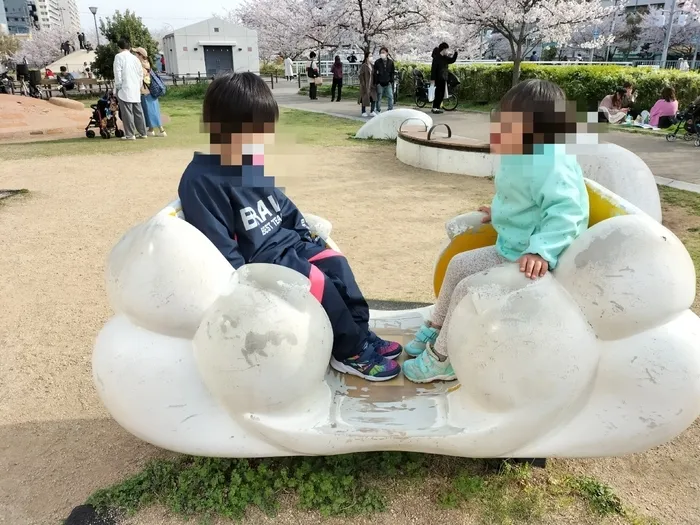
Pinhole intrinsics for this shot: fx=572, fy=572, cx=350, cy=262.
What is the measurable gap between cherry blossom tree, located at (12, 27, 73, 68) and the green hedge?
46058mm

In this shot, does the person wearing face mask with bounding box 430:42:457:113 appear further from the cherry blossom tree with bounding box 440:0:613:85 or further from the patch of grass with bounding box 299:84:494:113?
the cherry blossom tree with bounding box 440:0:613:85

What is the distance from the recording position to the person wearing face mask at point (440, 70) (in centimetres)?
1292

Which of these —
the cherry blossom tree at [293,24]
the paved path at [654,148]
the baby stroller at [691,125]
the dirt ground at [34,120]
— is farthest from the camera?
the cherry blossom tree at [293,24]

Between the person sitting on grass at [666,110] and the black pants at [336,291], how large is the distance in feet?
35.4

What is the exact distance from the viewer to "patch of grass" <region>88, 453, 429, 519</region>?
203cm

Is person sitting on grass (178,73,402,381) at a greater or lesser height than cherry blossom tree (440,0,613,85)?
lesser

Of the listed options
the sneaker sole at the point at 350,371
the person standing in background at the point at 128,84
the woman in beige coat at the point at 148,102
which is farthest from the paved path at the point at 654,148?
the person standing in background at the point at 128,84

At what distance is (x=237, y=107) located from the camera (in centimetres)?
184

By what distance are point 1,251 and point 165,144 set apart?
5405mm

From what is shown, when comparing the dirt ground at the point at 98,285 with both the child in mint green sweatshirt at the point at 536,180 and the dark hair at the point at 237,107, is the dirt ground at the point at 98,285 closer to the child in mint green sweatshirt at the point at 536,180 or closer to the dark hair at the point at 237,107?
the dark hair at the point at 237,107

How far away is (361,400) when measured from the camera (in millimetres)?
2061

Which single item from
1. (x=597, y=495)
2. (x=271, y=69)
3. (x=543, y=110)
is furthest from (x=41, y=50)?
(x=597, y=495)

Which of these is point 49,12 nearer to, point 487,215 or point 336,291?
point 487,215

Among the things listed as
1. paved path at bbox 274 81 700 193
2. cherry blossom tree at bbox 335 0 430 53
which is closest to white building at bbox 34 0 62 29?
cherry blossom tree at bbox 335 0 430 53
